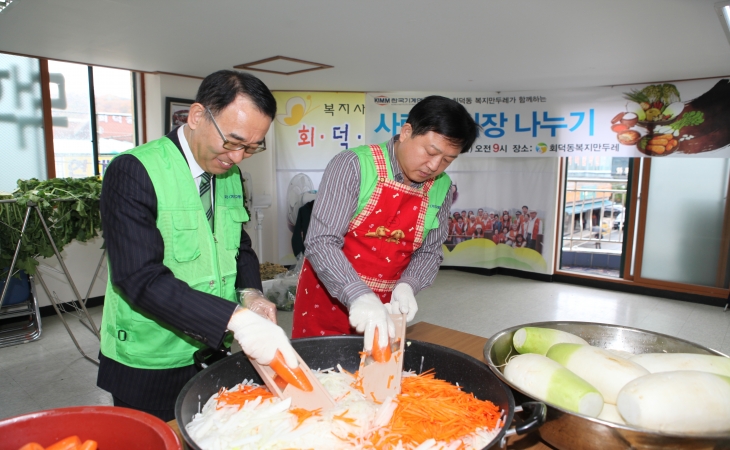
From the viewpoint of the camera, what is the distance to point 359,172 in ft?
4.97

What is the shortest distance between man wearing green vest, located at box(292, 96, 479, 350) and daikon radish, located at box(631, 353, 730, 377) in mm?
575

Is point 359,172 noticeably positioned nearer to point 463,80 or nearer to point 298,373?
point 298,373

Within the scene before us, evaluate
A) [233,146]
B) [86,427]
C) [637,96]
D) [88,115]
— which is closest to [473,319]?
[637,96]

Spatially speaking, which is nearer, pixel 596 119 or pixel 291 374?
pixel 291 374

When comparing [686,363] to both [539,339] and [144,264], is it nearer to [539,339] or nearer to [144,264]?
[539,339]

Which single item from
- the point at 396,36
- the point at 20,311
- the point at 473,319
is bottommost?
the point at 473,319

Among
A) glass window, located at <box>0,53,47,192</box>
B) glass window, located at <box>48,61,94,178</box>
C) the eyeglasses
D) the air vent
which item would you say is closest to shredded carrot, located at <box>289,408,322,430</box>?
the eyeglasses

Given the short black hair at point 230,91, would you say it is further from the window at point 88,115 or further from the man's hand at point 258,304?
the window at point 88,115

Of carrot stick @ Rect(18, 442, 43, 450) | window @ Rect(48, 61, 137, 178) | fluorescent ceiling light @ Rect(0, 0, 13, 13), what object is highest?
fluorescent ceiling light @ Rect(0, 0, 13, 13)

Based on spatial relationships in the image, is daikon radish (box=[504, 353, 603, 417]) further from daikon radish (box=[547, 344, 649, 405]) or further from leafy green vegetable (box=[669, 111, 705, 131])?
leafy green vegetable (box=[669, 111, 705, 131])

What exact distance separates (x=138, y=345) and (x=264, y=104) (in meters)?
0.66

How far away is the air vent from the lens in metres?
3.76

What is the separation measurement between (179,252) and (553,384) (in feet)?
2.82

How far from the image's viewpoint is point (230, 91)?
1.07m
